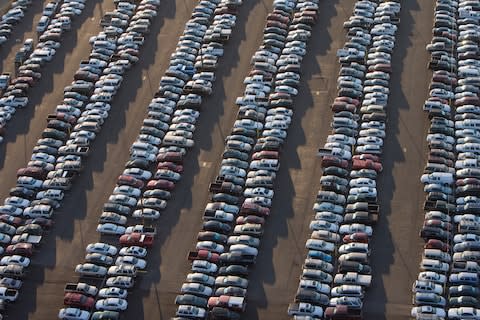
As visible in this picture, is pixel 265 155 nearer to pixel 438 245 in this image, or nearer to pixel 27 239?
pixel 438 245

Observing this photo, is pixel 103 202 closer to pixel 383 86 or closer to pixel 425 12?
pixel 383 86

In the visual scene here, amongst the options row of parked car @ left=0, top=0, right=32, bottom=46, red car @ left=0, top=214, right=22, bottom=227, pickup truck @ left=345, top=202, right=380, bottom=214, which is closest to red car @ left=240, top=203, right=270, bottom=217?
pickup truck @ left=345, top=202, right=380, bottom=214

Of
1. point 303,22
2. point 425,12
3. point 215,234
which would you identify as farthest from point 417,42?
point 215,234

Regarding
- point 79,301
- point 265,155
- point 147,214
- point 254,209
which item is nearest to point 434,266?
point 254,209

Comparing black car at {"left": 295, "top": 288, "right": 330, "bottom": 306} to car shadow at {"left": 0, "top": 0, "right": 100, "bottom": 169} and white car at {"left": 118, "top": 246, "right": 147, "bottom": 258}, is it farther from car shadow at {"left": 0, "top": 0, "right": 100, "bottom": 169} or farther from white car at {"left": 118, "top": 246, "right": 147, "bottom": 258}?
car shadow at {"left": 0, "top": 0, "right": 100, "bottom": 169}

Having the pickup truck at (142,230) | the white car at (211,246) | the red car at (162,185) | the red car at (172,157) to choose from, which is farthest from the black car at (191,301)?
the red car at (172,157)

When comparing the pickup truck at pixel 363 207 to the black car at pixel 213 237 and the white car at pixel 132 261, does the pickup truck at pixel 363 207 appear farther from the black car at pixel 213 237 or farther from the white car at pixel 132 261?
the white car at pixel 132 261
